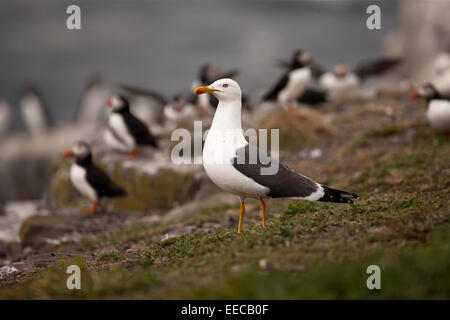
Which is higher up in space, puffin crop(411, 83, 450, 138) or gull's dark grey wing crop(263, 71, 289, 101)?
gull's dark grey wing crop(263, 71, 289, 101)

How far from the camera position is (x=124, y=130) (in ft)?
49.3

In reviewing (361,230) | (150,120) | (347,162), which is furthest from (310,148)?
(150,120)

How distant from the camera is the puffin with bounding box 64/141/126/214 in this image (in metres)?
13.0

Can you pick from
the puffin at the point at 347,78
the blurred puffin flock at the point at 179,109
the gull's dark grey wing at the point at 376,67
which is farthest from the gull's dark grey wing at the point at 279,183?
the gull's dark grey wing at the point at 376,67

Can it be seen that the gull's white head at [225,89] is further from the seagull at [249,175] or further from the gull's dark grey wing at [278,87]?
the gull's dark grey wing at [278,87]

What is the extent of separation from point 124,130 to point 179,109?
408 cm

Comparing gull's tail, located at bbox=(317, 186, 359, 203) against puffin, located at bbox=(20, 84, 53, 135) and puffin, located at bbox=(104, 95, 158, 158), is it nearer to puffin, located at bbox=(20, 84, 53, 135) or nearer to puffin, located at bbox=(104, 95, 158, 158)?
puffin, located at bbox=(104, 95, 158, 158)

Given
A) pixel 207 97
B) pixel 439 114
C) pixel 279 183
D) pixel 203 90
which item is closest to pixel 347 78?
pixel 207 97

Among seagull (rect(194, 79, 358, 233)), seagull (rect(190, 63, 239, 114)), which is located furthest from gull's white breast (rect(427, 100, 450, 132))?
seagull (rect(190, 63, 239, 114))

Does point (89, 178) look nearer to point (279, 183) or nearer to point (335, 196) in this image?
point (279, 183)

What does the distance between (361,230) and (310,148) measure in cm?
919

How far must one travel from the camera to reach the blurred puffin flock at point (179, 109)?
13164 millimetres

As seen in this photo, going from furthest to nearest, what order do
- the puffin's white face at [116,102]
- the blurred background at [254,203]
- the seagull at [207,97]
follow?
the seagull at [207,97], the puffin's white face at [116,102], the blurred background at [254,203]

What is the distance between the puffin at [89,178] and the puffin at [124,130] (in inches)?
75.1
